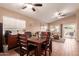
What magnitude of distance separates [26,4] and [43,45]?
0.82 meters

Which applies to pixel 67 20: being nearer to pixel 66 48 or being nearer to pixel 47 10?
pixel 47 10

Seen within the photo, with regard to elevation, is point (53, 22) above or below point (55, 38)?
above

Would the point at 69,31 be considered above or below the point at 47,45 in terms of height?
above

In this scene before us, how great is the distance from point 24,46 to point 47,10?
33.1 inches

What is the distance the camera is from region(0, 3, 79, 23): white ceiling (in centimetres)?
165

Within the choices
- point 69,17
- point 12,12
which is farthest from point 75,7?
point 12,12

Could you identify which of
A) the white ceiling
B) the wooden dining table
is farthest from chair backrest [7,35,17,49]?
the white ceiling

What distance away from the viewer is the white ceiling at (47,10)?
1652 mm

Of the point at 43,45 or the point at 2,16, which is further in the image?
the point at 43,45

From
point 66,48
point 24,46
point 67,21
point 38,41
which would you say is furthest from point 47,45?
point 67,21

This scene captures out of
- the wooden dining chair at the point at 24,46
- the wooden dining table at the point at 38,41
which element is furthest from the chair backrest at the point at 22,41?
the wooden dining table at the point at 38,41

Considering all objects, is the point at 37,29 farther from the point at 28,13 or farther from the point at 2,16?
the point at 2,16

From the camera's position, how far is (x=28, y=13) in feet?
5.74

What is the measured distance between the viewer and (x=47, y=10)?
5.73 ft
